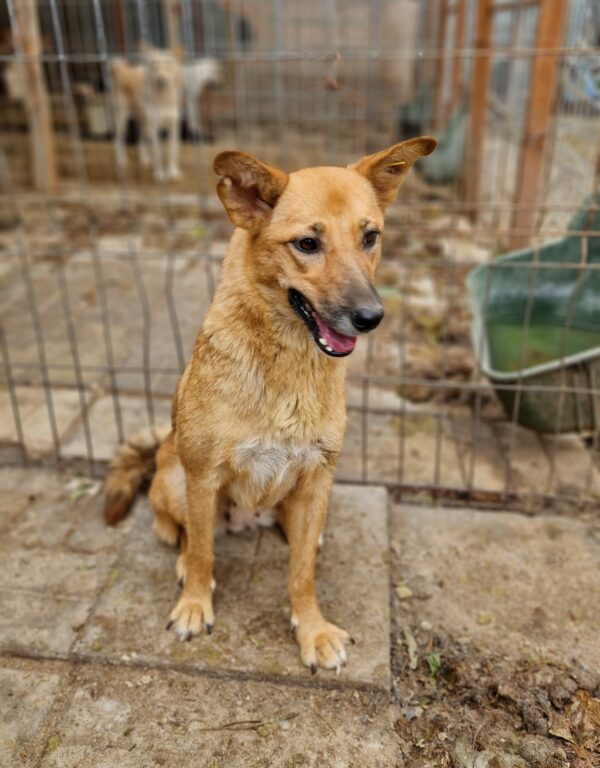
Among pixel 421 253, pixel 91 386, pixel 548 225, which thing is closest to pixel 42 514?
pixel 91 386

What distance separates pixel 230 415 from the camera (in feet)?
8.41

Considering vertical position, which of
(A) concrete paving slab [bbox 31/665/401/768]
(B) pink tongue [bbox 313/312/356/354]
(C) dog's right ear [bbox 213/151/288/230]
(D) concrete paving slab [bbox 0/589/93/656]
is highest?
(C) dog's right ear [bbox 213/151/288/230]

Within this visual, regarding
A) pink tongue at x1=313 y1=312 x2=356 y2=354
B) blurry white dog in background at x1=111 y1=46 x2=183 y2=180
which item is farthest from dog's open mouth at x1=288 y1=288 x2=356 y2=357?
blurry white dog in background at x1=111 y1=46 x2=183 y2=180

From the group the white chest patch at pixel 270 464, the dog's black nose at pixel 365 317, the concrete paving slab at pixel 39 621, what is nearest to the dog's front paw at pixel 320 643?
the white chest patch at pixel 270 464

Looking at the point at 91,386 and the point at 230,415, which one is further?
the point at 91,386

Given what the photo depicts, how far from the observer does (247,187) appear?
2.40 m

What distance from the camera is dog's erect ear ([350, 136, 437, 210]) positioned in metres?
2.49

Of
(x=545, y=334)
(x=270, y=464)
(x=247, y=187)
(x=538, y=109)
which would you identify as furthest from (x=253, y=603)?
(x=538, y=109)

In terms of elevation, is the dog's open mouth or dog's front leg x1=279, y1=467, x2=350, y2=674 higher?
the dog's open mouth

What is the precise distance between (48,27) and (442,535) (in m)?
12.3

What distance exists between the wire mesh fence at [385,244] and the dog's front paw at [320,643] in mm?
1181

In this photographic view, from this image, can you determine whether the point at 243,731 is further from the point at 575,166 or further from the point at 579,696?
the point at 575,166

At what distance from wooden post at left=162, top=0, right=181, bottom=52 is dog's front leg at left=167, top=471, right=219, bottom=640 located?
33.6 ft

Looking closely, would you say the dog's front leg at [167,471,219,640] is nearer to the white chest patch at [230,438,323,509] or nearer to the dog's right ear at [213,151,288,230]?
the white chest patch at [230,438,323,509]
